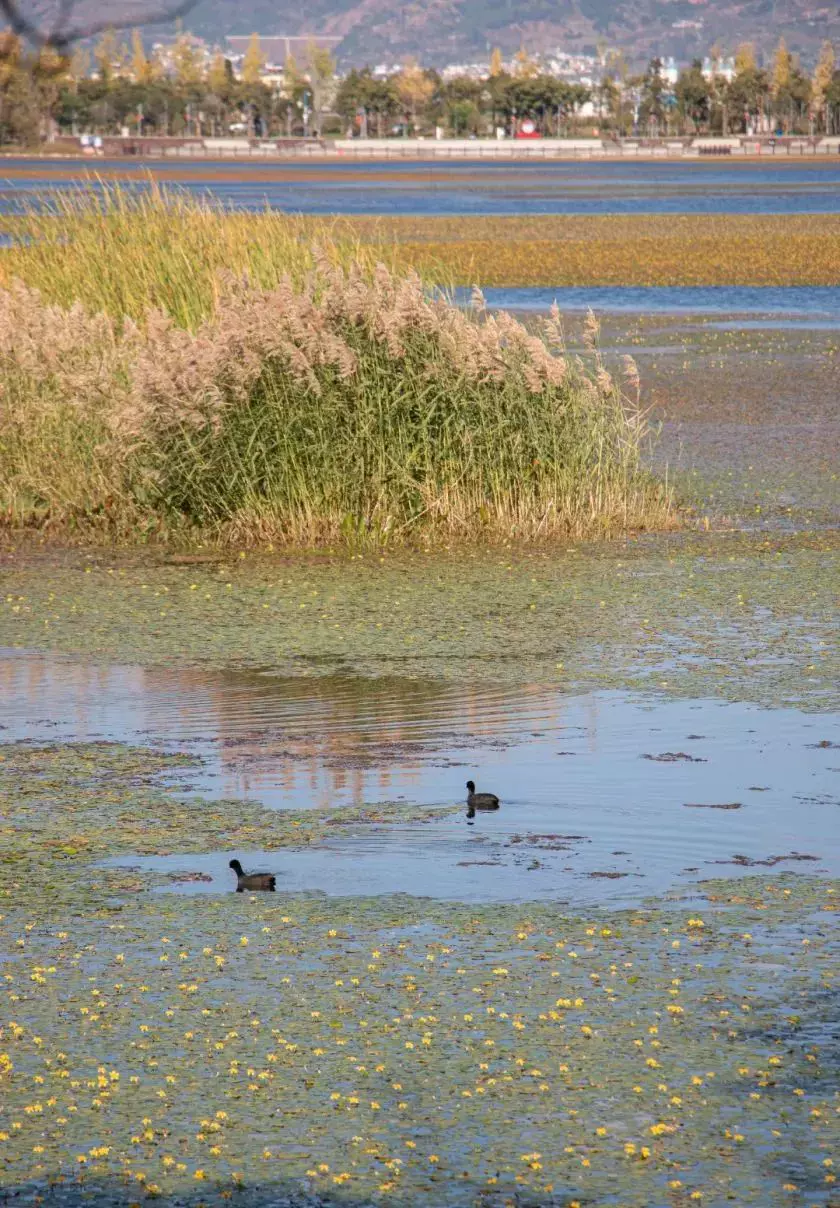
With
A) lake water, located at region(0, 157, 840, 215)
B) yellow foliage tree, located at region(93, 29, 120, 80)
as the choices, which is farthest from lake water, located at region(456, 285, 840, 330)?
yellow foliage tree, located at region(93, 29, 120, 80)

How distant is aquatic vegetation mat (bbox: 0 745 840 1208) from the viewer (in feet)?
14.8

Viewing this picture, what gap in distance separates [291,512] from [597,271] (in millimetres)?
29140

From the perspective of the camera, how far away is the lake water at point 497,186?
69750mm

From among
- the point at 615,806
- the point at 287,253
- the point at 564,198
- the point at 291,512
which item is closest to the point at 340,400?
the point at 291,512

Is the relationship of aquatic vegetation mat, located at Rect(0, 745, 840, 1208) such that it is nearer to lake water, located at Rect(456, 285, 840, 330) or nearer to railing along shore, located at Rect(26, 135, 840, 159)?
lake water, located at Rect(456, 285, 840, 330)

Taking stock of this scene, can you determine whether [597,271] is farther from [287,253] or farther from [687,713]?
[687,713]

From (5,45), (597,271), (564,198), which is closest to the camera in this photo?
(5,45)

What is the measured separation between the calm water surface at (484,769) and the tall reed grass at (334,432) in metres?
3.93

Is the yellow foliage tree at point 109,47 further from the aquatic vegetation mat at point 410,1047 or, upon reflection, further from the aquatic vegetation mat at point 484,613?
the aquatic vegetation mat at point 484,613

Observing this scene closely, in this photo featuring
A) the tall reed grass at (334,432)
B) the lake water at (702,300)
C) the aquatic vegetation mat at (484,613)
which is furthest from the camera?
the lake water at (702,300)

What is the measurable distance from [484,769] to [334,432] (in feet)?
20.8

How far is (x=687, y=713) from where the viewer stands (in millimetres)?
8922

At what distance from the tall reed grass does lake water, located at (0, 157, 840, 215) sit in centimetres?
2670

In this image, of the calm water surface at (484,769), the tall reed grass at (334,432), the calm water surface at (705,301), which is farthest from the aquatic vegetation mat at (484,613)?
the calm water surface at (705,301)
